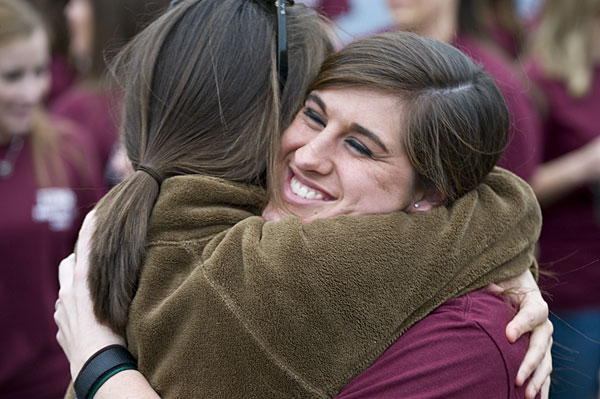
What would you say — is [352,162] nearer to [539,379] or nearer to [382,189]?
[382,189]

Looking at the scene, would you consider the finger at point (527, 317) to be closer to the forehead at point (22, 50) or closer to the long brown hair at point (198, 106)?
the long brown hair at point (198, 106)

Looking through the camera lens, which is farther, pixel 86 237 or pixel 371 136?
pixel 86 237

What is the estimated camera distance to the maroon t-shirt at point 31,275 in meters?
3.41

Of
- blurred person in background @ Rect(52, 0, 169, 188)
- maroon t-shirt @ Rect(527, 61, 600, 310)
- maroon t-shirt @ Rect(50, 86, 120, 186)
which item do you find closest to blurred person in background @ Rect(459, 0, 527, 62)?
maroon t-shirt @ Rect(527, 61, 600, 310)

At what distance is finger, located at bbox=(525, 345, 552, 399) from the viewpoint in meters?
1.75

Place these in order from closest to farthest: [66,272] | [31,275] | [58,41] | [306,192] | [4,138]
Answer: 1. [306,192]
2. [66,272]
3. [31,275]
4. [4,138]
5. [58,41]

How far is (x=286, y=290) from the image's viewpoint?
1.61 m

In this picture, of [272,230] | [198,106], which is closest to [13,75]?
[198,106]

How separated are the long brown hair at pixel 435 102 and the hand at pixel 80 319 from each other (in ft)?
2.17

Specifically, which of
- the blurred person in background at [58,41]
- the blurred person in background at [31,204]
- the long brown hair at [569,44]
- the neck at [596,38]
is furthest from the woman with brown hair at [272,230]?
the blurred person in background at [58,41]

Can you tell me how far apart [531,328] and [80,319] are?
99 cm

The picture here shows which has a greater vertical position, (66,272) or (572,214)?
(66,272)

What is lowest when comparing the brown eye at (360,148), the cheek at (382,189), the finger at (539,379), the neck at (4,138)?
the neck at (4,138)

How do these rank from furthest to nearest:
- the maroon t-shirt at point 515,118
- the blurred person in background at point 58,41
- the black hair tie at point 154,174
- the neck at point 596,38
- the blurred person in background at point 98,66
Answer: the blurred person in background at point 58,41 < the blurred person in background at point 98,66 < the neck at point 596,38 < the maroon t-shirt at point 515,118 < the black hair tie at point 154,174
